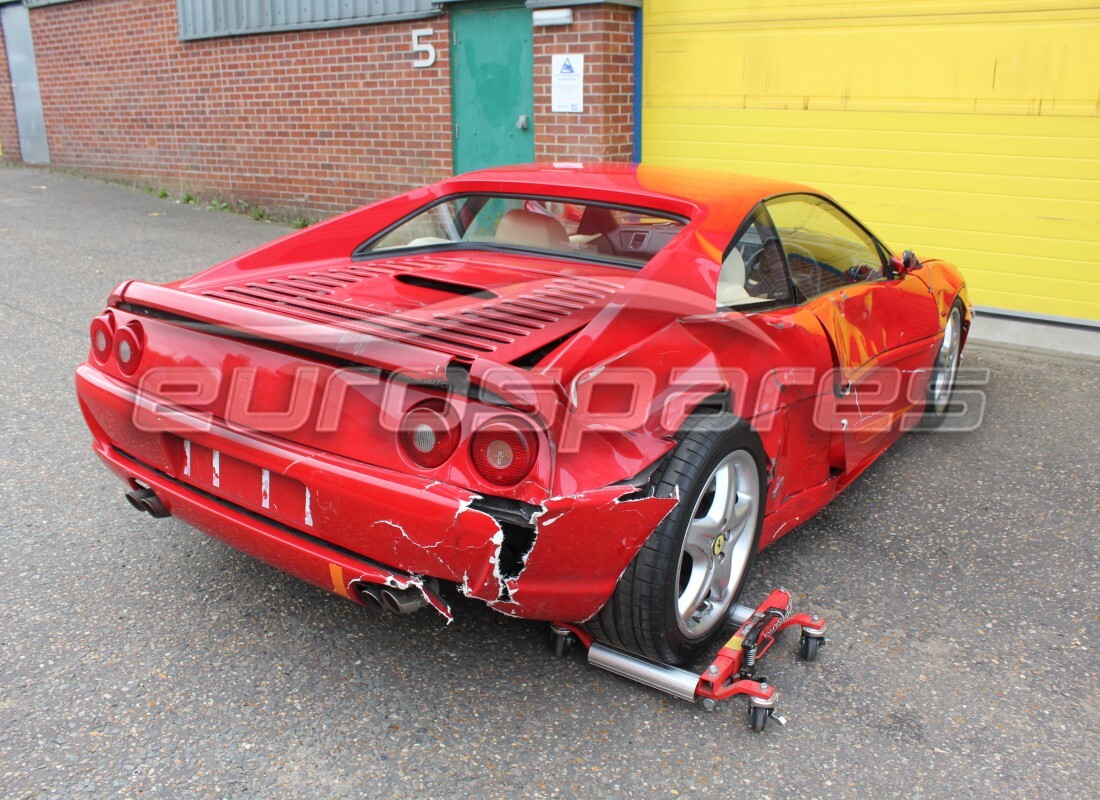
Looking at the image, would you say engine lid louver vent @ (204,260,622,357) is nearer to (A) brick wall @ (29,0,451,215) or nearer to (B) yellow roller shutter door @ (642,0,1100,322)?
(B) yellow roller shutter door @ (642,0,1100,322)

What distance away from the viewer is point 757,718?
2.58m

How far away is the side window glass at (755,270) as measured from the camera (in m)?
3.18

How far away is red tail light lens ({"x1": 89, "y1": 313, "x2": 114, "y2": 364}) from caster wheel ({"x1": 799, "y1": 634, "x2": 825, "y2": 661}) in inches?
92.8

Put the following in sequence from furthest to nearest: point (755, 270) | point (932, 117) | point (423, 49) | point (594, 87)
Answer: point (423, 49) → point (594, 87) → point (932, 117) → point (755, 270)

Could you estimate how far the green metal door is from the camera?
892 cm

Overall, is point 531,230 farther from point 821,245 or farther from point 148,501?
point 148,501

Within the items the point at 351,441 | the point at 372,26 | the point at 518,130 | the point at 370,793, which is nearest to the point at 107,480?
the point at 351,441

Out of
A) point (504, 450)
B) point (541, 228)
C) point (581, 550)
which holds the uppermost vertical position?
point (541, 228)

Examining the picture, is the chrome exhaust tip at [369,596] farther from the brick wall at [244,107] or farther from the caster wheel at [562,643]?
the brick wall at [244,107]

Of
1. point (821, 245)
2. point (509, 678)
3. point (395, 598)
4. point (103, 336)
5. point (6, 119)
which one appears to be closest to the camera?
point (395, 598)

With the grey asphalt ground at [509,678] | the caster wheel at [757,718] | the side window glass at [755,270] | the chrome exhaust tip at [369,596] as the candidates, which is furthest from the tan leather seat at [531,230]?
the caster wheel at [757,718]

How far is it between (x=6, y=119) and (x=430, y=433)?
16311mm

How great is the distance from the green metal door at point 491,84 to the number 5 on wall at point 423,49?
24cm

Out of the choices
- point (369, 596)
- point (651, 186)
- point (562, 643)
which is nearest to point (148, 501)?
point (369, 596)
